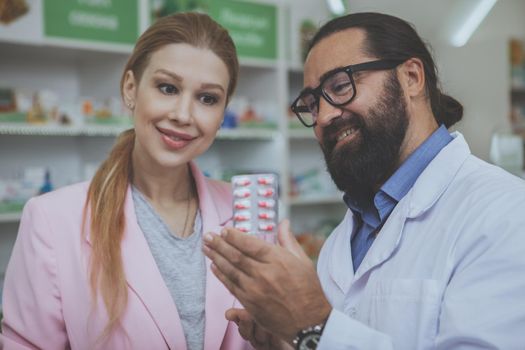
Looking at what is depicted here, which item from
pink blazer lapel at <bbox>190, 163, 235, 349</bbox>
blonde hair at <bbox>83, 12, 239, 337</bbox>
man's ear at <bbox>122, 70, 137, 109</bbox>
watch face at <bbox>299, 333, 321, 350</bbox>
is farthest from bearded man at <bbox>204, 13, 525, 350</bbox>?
man's ear at <bbox>122, 70, 137, 109</bbox>

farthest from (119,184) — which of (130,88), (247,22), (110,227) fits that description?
(247,22)

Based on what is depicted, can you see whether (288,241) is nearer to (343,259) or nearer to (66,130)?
(343,259)

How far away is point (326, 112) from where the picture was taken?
4.83ft

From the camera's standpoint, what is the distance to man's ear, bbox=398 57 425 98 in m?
1.54

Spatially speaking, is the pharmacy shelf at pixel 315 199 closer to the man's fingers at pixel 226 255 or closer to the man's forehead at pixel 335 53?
the man's forehead at pixel 335 53

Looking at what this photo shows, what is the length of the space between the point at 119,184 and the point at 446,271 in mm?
937

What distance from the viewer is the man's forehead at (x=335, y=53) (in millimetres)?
1497

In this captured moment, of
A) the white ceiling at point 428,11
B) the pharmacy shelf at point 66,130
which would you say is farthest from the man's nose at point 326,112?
the white ceiling at point 428,11

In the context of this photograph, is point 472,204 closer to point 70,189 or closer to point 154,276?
point 154,276

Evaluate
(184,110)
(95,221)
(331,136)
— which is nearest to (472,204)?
(331,136)

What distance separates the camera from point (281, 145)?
405cm

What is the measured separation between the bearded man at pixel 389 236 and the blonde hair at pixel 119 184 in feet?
0.98

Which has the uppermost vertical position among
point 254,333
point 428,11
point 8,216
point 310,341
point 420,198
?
point 428,11

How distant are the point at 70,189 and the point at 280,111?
102 inches
